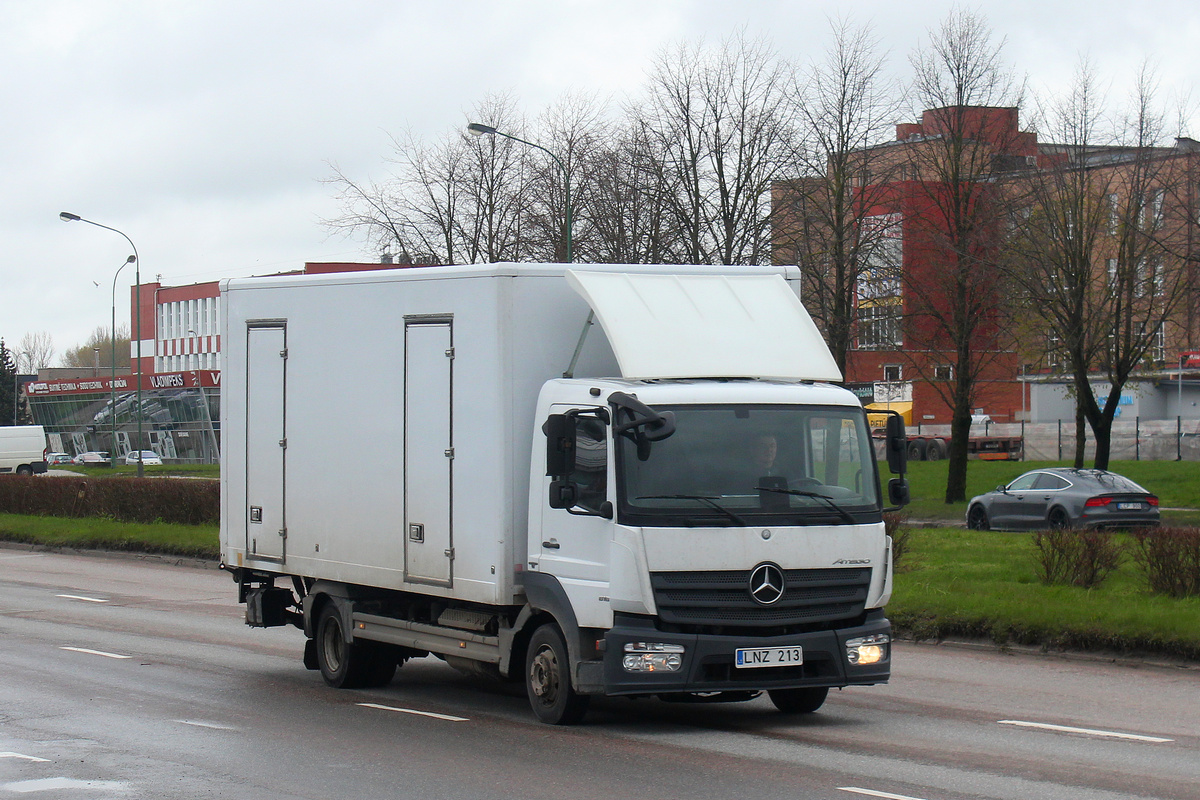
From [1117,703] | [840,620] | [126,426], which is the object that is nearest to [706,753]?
[840,620]

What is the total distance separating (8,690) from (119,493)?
A: 2094 centimetres

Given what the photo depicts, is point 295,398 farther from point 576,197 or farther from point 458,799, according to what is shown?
point 576,197

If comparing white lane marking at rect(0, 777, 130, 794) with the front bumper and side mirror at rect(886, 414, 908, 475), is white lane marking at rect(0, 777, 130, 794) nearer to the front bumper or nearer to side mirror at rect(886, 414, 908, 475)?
the front bumper

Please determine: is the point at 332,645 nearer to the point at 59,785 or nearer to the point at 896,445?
the point at 59,785

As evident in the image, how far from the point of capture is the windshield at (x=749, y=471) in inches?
346

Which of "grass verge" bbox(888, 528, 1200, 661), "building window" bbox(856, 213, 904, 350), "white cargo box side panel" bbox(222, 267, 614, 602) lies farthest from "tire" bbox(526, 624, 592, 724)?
"building window" bbox(856, 213, 904, 350)

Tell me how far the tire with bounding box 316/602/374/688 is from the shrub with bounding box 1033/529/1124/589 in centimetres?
795

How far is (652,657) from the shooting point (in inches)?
343

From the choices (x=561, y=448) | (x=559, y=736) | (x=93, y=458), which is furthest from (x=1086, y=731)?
(x=93, y=458)

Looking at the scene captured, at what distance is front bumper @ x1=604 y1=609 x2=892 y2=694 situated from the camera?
8711 mm

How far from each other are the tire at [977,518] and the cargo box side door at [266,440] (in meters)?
20.0

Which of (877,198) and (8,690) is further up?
(877,198)

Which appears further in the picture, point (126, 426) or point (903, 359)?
point (126, 426)

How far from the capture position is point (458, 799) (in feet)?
23.9
